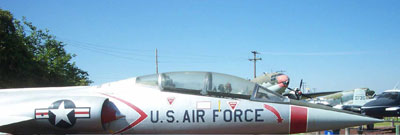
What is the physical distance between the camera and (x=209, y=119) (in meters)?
5.29

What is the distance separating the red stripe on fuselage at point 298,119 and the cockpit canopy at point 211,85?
345 mm

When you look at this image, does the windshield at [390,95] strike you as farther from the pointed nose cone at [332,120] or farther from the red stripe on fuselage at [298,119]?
the red stripe on fuselage at [298,119]

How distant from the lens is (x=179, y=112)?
535 cm

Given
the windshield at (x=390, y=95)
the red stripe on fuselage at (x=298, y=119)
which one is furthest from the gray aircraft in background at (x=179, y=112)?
the windshield at (x=390, y=95)

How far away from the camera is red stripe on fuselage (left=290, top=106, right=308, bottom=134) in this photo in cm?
515

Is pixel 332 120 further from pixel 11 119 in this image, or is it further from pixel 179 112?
pixel 11 119

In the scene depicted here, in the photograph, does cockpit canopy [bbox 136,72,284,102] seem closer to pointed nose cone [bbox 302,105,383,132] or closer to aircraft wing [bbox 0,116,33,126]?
pointed nose cone [bbox 302,105,383,132]

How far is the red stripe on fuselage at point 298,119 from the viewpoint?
5148 mm

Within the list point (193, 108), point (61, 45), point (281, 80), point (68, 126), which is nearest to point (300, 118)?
point (193, 108)

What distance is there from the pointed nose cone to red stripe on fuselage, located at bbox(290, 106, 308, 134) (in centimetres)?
7

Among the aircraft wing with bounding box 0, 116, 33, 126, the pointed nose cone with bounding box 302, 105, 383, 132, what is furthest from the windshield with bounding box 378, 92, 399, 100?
the aircraft wing with bounding box 0, 116, 33, 126

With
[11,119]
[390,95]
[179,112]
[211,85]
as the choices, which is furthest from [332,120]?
[390,95]

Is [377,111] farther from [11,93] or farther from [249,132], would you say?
[11,93]

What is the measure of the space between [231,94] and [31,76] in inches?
867
